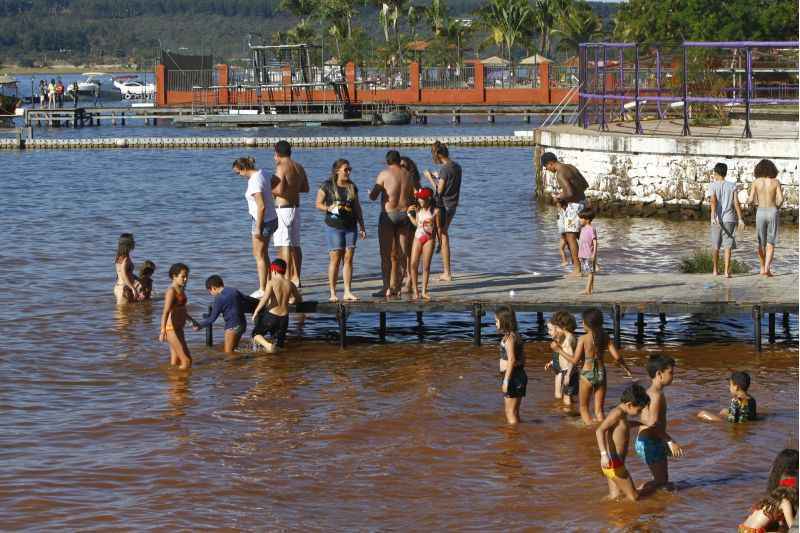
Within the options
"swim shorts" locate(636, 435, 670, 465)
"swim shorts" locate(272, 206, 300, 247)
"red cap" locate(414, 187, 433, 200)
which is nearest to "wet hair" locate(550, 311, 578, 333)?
"swim shorts" locate(636, 435, 670, 465)

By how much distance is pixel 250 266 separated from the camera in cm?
2127

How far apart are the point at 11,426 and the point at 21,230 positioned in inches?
604

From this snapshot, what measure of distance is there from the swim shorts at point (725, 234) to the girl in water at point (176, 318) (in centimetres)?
610

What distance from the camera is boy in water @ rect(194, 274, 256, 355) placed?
553 inches

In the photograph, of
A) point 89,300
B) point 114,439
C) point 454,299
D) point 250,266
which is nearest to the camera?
point 114,439

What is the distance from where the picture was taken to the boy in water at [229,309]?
14.0 meters

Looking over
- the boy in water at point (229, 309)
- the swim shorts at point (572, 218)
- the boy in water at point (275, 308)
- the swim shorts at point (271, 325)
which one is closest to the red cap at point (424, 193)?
the boy in water at point (275, 308)

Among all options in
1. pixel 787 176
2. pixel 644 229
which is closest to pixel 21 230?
pixel 644 229

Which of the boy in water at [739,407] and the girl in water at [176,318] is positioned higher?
the girl in water at [176,318]

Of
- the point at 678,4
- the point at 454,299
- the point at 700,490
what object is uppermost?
the point at 678,4

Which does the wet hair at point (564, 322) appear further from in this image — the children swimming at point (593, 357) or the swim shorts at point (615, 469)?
the swim shorts at point (615, 469)

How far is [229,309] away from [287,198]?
1.54m

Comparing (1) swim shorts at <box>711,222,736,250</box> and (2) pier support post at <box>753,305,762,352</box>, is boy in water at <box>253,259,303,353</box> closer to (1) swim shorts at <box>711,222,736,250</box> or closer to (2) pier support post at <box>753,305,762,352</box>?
(2) pier support post at <box>753,305,762,352</box>

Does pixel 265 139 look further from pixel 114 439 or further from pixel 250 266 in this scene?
pixel 114 439
